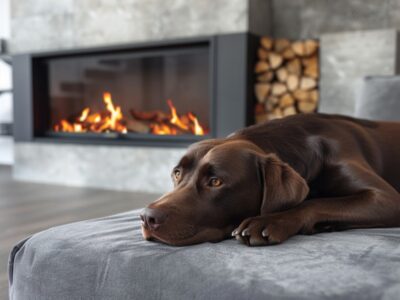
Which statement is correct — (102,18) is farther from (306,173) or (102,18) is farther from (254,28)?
(306,173)

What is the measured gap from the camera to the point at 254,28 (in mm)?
3834

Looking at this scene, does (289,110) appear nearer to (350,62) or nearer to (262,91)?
(262,91)

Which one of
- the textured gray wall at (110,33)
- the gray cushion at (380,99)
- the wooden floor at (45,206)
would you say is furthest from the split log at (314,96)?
the wooden floor at (45,206)

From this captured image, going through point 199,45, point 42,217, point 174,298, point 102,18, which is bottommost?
point 42,217

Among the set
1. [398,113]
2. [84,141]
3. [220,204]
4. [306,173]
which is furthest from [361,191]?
[84,141]

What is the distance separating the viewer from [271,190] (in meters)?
1.25

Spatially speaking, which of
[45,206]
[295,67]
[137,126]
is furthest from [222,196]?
[137,126]

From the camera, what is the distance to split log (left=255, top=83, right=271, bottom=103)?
3.87 metres

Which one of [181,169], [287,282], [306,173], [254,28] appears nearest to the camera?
[287,282]

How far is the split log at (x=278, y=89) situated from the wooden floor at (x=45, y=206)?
1.23 meters

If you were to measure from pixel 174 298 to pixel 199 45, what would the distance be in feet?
10.5

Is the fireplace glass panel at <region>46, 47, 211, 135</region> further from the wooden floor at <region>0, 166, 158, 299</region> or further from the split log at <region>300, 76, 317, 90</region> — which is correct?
the split log at <region>300, 76, 317, 90</region>

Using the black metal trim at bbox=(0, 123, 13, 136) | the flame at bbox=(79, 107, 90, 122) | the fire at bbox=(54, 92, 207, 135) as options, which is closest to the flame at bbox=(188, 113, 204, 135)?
the fire at bbox=(54, 92, 207, 135)

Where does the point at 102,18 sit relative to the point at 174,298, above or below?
above
